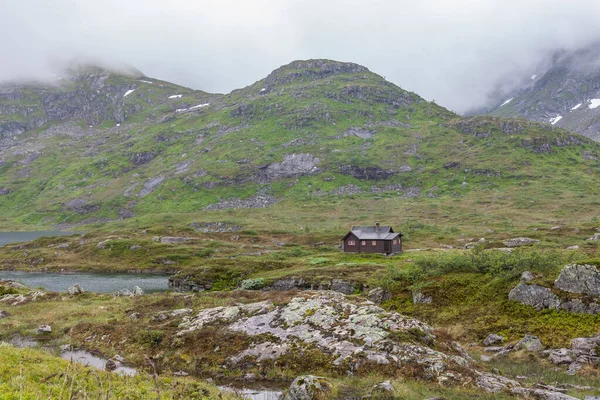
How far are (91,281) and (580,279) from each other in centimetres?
9516

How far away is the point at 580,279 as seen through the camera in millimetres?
34812

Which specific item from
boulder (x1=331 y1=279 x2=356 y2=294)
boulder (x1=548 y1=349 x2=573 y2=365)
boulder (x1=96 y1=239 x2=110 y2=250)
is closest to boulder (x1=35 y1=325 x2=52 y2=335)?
boulder (x1=331 y1=279 x2=356 y2=294)

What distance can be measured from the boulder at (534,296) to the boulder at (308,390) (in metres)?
25.1

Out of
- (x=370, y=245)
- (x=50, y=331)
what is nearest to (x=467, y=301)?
(x=50, y=331)

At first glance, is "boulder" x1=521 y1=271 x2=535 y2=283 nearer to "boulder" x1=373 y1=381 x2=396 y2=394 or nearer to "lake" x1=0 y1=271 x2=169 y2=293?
"boulder" x1=373 y1=381 x2=396 y2=394

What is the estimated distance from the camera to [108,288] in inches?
3243

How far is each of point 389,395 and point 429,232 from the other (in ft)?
365

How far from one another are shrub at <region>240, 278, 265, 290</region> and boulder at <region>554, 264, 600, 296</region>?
42952 millimetres

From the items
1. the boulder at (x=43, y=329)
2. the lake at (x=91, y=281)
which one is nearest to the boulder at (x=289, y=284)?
the lake at (x=91, y=281)

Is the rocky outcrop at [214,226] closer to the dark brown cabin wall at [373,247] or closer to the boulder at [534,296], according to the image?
the dark brown cabin wall at [373,247]

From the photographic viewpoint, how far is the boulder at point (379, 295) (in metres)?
50.1

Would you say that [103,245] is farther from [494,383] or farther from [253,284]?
[494,383]

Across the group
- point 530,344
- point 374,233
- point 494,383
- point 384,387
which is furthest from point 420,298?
point 374,233

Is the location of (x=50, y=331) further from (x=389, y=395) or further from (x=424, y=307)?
(x=424, y=307)
